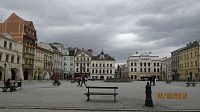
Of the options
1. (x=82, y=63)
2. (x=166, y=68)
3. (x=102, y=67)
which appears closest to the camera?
(x=82, y=63)

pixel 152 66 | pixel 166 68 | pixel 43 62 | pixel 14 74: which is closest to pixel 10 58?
pixel 14 74

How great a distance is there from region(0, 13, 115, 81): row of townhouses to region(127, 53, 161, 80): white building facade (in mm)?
10594

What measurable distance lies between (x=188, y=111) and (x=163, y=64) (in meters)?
129

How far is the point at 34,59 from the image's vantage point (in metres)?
76.2

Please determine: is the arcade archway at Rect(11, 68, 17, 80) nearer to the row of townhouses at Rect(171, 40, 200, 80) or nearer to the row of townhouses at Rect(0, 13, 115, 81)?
the row of townhouses at Rect(0, 13, 115, 81)

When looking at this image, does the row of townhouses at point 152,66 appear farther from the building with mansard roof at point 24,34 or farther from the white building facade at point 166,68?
the building with mansard roof at point 24,34

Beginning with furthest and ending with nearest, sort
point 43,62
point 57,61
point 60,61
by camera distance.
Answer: point 60,61
point 57,61
point 43,62

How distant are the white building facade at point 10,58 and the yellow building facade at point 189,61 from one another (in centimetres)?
4913

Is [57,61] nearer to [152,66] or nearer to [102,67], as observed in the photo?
[102,67]

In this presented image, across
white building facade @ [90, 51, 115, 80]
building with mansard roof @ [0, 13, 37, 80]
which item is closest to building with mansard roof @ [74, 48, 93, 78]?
white building facade @ [90, 51, 115, 80]

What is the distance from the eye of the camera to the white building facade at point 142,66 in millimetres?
131750

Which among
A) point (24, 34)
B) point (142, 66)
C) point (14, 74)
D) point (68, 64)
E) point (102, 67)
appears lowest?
point (14, 74)

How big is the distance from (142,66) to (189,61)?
45.6m

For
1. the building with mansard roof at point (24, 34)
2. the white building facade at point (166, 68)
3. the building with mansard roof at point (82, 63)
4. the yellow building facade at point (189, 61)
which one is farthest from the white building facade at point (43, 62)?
the white building facade at point (166, 68)
